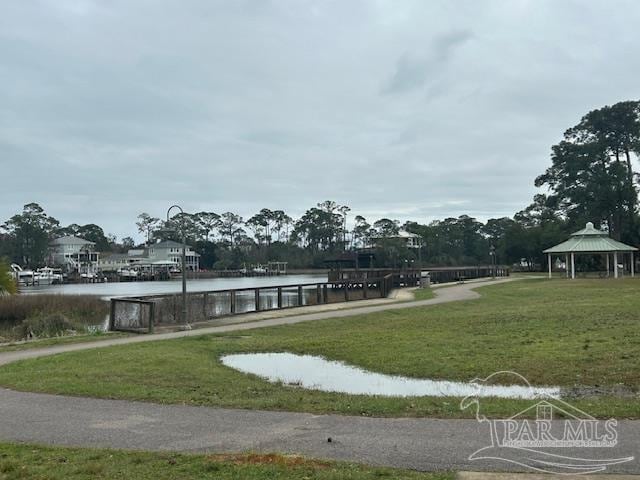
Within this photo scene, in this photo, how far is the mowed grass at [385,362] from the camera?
8398 millimetres

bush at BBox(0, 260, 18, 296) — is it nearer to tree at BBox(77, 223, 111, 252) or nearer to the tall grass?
the tall grass

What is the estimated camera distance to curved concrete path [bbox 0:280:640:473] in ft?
19.1

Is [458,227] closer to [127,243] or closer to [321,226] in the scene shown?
[321,226]

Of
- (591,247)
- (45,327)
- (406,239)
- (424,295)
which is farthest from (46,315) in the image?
(406,239)

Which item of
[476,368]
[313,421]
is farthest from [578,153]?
[313,421]

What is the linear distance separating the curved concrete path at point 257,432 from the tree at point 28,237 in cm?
12943

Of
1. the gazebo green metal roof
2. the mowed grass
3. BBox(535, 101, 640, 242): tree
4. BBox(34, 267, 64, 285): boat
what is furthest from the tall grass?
BBox(34, 267, 64, 285): boat

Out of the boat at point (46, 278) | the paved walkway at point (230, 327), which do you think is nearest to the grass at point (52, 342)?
the paved walkway at point (230, 327)

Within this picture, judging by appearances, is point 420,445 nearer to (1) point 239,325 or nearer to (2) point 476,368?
(2) point 476,368

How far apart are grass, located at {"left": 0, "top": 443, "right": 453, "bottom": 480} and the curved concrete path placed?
316 mm

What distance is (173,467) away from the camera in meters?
5.50

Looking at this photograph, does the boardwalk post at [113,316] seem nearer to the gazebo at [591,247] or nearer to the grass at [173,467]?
the grass at [173,467]

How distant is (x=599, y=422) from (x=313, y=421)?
325 cm

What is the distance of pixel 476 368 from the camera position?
11.2 m
